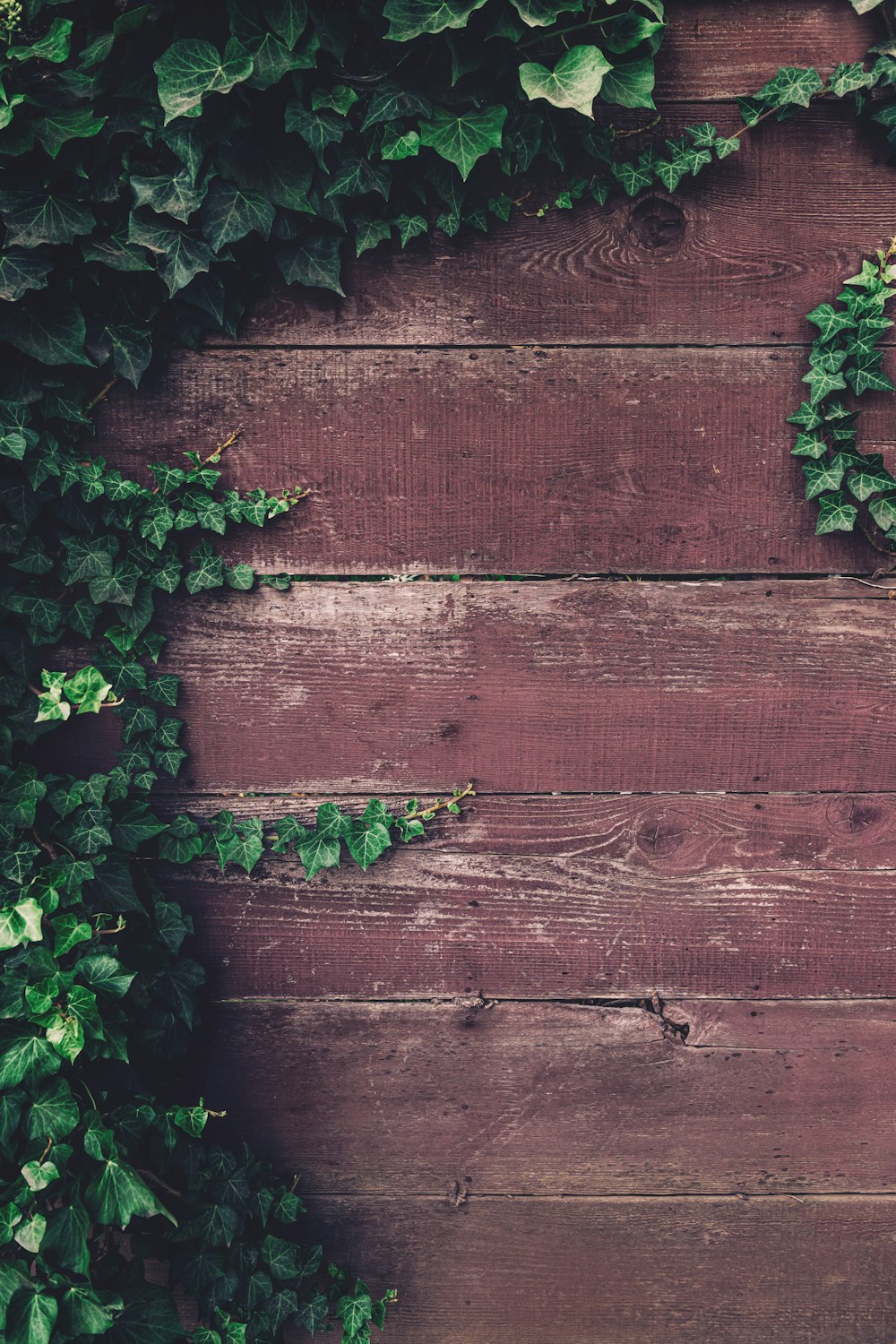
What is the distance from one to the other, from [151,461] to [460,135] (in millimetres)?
719

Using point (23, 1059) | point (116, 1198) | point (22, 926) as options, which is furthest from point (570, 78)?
point (116, 1198)

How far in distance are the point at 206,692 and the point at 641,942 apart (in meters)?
0.92

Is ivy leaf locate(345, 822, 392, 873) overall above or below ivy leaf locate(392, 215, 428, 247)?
below

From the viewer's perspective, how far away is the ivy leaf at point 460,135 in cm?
124

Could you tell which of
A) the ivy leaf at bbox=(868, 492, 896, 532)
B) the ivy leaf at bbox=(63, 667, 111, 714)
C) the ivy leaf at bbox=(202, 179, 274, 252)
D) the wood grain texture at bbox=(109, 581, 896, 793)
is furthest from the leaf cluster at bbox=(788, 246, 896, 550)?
the ivy leaf at bbox=(63, 667, 111, 714)

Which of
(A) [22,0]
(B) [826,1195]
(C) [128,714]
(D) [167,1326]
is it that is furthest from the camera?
(B) [826,1195]

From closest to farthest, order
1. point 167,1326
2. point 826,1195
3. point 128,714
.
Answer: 1. point 167,1326
2. point 128,714
3. point 826,1195

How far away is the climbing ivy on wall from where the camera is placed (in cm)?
119

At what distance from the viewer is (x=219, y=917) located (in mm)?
1504

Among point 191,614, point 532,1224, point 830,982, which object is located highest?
point 191,614

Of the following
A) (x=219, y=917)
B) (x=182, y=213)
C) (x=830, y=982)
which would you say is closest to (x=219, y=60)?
(x=182, y=213)

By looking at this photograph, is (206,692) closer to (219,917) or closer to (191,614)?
(191,614)

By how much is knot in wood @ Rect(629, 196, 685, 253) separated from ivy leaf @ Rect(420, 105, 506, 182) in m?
0.27

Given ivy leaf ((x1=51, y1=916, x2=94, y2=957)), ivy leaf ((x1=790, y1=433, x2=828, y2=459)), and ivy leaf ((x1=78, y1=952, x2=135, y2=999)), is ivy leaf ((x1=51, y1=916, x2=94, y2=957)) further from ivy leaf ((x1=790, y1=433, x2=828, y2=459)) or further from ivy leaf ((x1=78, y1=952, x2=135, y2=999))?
ivy leaf ((x1=790, y1=433, x2=828, y2=459))
